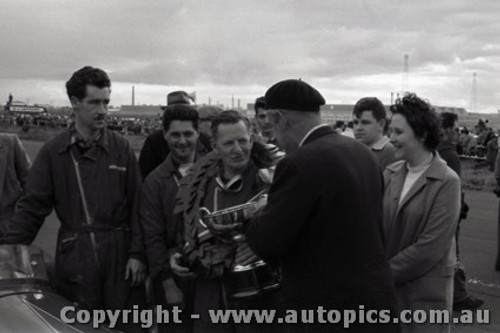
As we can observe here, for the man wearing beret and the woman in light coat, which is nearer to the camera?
the man wearing beret

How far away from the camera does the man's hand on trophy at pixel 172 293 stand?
3414mm

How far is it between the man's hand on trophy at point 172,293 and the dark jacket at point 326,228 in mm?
1114

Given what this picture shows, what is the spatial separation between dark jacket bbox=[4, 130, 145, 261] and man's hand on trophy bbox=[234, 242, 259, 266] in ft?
2.66

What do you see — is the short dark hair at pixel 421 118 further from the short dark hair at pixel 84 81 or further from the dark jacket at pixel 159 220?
the short dark hair at pixel 84 81

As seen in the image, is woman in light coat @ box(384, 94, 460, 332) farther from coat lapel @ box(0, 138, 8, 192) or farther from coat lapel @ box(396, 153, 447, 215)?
coat lapel @ box(0, 138, 8, 192)

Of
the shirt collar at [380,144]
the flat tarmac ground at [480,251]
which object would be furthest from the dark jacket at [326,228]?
the shirt collar at [380,144]

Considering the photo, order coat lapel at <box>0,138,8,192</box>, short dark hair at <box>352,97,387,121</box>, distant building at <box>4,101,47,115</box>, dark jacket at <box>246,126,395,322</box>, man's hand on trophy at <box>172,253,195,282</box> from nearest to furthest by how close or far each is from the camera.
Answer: dark jacket at <box>246,126,395,322</box> → man's hand on trophy at <box>172,253,195,282</box> → coat lapel at <box>0,138,8,192</box> → short dark hair at <box>352,97,387,121</box> → distant building at <box>4,101,47,115</box>

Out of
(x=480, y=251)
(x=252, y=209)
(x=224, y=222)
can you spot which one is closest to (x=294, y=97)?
(x=252, y=209)

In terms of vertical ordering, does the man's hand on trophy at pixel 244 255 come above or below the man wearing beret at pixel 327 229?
below

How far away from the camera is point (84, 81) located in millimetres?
3475

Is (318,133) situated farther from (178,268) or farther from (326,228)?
(178,268)

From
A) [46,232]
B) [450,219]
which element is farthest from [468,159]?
[450,219]

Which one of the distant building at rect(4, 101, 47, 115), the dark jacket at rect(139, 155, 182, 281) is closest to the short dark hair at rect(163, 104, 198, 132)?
the dark jacket at rect(139, 155, 182, 281)

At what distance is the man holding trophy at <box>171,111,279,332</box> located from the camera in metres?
2.86
